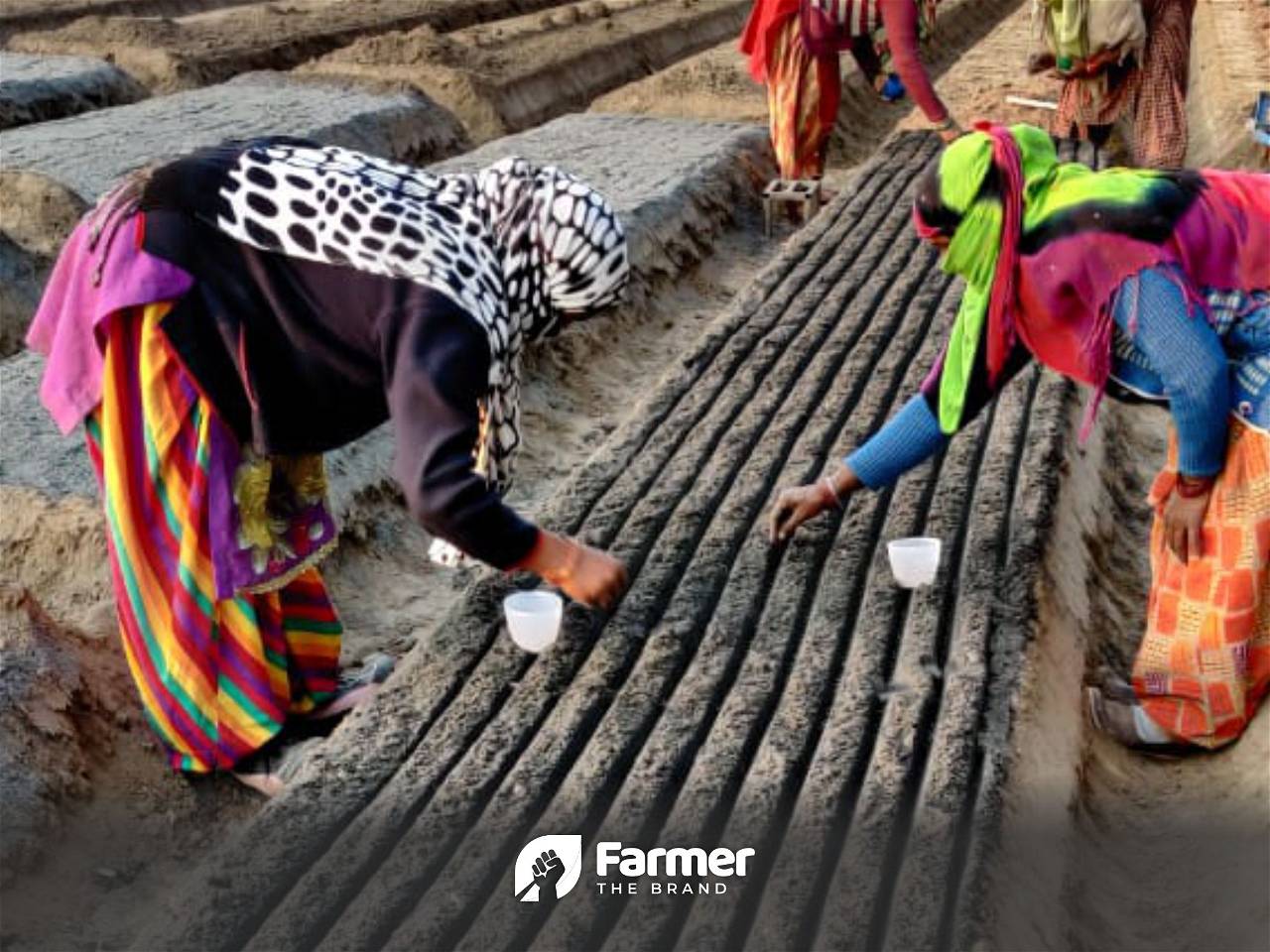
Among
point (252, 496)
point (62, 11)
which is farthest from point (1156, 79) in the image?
point (62, 11)

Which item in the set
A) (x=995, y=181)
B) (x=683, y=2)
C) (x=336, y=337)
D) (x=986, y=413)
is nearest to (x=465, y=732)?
(x=336, y=337)

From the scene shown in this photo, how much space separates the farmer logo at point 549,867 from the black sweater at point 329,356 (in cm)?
46

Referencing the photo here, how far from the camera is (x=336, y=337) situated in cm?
260

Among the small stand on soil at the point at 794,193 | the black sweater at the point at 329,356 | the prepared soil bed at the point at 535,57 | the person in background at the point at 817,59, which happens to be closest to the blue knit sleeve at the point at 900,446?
the black sweater at the point at 329,356

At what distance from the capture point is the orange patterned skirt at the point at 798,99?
6648 millimetres

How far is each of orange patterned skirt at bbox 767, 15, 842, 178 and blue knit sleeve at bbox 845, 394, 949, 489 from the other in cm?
380

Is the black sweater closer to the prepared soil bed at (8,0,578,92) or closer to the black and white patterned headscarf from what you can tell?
the black and white patterned headscarf

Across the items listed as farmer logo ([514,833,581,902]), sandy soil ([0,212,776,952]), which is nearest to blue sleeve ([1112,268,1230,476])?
farmer logo ([514,833,581,902])

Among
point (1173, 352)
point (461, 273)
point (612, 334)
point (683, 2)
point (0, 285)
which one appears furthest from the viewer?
point (683, 2)

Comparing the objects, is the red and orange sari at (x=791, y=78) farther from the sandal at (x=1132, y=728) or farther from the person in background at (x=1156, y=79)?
the sandal at (x=1132, y=728)

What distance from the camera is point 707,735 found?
279cm

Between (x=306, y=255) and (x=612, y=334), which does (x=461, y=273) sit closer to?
(x=306, y=255)

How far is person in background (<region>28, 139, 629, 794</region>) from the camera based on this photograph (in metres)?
2.48

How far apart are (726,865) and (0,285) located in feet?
12.8
